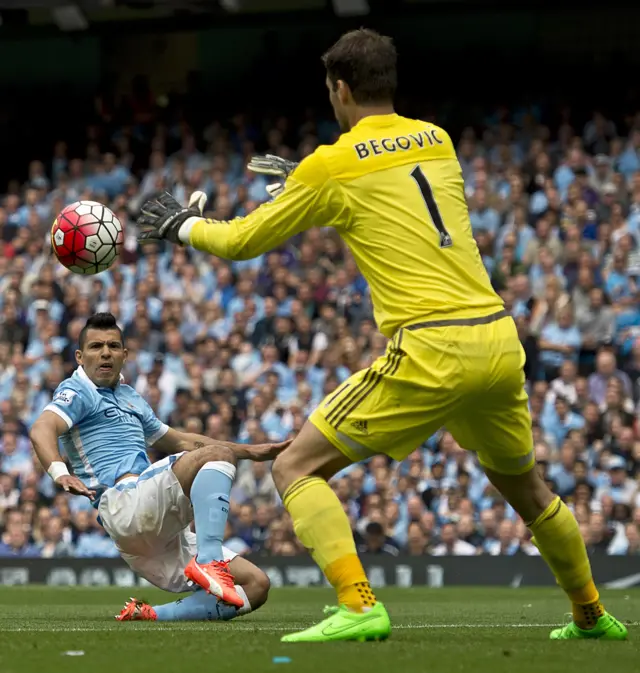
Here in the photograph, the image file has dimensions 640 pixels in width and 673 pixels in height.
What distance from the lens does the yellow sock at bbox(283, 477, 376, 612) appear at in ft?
18.4

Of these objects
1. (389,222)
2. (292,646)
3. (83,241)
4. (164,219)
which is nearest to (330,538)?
(292,646)

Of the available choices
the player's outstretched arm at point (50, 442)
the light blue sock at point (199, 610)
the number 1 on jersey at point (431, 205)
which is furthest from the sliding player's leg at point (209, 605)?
the number 1 on jersey at point (431, 205)

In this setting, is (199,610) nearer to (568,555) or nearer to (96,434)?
(96,434)

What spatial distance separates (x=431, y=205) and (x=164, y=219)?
1.18 m

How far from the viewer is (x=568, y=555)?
6.11 meters

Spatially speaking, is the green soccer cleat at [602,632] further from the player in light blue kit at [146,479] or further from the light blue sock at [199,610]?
the light blue sock at [199,610]

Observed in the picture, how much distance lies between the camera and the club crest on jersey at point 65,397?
7953 millimetres

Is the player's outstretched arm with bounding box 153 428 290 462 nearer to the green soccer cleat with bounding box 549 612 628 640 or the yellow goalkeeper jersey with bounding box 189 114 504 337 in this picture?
the yellow goalkeeper jersey with bounding box 189 114 504 337

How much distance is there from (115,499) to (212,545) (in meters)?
0.82

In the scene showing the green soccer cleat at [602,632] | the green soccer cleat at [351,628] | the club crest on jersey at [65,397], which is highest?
the club crest on jersey at [65,397]

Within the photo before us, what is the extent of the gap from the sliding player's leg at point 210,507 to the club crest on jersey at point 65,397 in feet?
2.55

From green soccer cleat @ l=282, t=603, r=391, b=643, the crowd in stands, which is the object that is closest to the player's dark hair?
green soccer cleat @ l=282, t=603, r=391, b=643

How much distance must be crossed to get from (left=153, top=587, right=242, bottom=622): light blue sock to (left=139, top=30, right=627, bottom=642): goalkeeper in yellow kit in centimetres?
197

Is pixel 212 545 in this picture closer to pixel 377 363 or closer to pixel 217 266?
pixel 377 363
